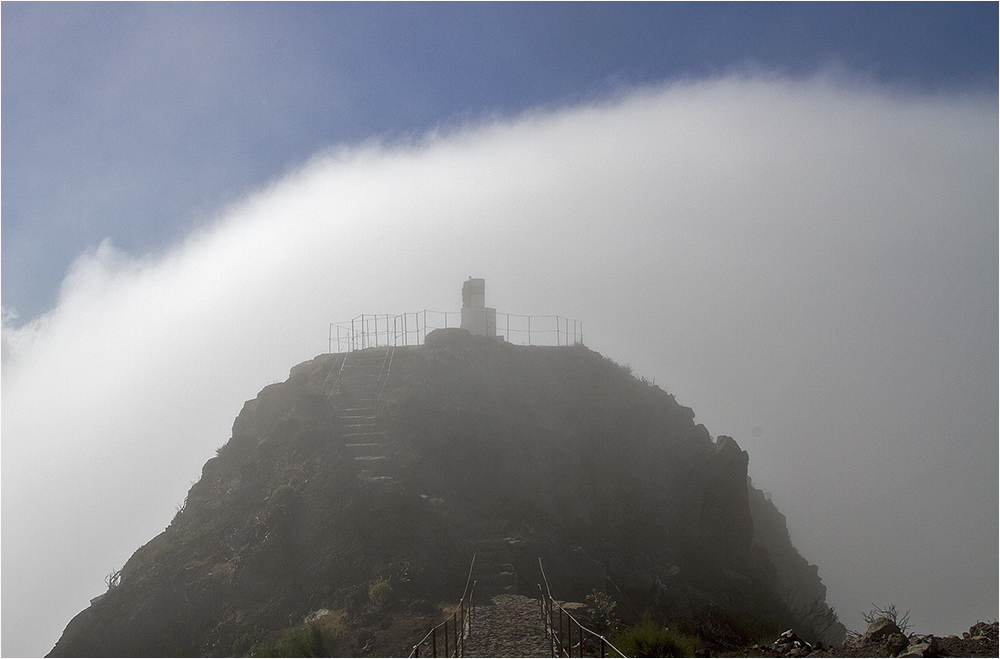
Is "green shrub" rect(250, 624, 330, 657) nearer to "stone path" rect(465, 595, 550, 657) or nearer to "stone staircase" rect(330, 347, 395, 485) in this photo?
"stone path" rect(465, 595, 550, 657)

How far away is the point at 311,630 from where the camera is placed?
14734 mm

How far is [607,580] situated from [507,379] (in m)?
9.64

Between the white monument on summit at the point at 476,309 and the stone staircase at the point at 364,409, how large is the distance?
453 centimetres

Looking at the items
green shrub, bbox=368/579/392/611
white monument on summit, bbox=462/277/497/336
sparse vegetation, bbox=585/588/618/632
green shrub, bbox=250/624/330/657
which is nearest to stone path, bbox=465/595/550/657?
sparse vegetation, bbox=585/588/618/632

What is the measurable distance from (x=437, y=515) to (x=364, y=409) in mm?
5765

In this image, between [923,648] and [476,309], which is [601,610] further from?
[476,309]

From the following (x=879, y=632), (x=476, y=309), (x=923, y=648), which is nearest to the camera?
(x=923, y=648)

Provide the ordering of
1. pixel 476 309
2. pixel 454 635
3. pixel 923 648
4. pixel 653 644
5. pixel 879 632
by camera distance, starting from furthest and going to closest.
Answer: pixel 476 309 → pixel 454 635 → pixel 653 644 → pixel 879 632 → pixel 923 648

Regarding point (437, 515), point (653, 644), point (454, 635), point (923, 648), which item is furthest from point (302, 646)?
point (923, 648)

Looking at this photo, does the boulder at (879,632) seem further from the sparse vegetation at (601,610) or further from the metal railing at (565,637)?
the sparse vegetation at (601,610)

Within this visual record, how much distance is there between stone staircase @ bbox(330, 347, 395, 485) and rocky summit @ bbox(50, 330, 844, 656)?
0.27 feet

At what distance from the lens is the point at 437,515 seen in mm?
19344

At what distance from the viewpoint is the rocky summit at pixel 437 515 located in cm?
1723

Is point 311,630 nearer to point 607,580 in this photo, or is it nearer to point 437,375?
point 607,580
